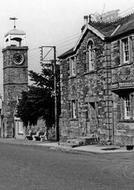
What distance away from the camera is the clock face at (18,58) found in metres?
64.4

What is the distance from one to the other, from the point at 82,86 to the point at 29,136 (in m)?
15.1

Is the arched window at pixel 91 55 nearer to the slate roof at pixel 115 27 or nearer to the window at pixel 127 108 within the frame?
the slate roof at pixel 115 27

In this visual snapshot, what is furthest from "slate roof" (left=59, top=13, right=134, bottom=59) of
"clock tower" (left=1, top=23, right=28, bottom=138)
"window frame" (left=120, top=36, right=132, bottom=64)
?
"clock tower" (left=1, top=23, right=28, bottom=138)

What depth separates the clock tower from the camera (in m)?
61.9

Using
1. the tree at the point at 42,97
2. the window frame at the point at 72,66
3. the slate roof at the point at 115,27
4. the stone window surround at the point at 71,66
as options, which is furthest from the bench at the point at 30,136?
the slate roof at the point at 115,27

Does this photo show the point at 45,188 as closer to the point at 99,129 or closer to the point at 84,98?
the point at 99,129

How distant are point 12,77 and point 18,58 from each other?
3.08m

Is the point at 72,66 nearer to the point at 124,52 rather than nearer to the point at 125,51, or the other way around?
the point at 124,52

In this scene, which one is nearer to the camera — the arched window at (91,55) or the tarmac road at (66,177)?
the tarmac road at (66,177)

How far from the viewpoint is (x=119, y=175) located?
1483 centimetres

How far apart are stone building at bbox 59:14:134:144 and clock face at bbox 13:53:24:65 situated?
2579 centimetres

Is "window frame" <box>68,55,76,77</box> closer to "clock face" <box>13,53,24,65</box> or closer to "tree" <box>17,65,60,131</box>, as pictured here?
"tree" <box>17,65,60,131</box>

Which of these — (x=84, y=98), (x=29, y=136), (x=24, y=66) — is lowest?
(x=29, y=136)

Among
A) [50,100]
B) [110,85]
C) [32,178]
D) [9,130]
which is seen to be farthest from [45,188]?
[9,130]
